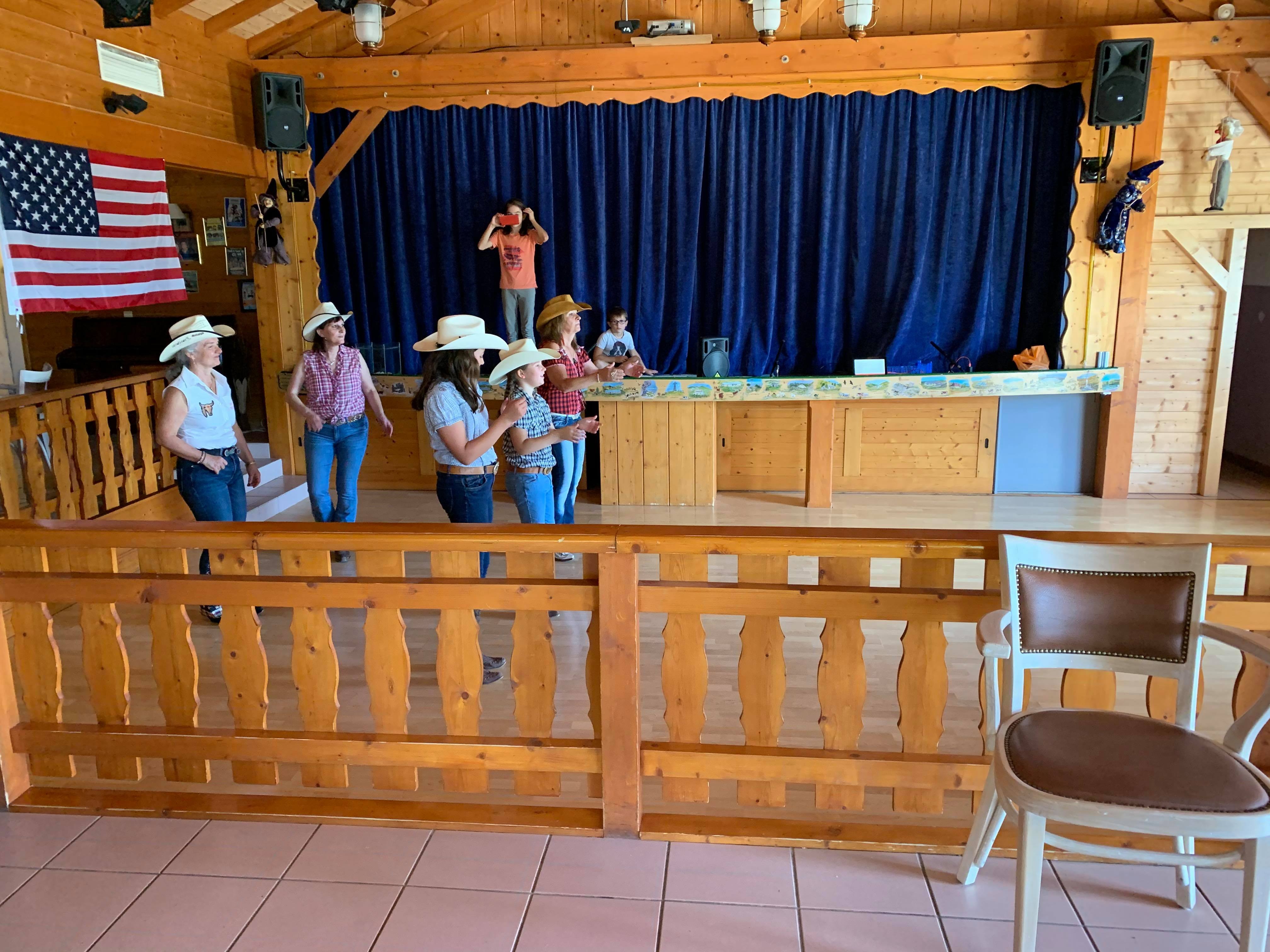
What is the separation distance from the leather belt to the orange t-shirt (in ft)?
11.7

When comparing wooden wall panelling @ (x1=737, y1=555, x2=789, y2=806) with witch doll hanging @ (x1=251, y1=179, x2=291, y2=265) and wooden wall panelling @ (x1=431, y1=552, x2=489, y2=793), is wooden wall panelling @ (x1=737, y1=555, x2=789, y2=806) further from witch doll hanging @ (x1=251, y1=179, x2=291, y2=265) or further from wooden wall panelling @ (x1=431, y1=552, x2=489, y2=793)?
witch doll hanging @ (x1=251, y1=179, x2=291, y2=265)

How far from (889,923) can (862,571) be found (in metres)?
0.76

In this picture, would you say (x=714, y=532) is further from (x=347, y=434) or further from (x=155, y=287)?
(x=155, y=287)

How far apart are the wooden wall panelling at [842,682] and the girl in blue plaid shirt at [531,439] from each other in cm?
157

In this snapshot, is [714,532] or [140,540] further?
[140,540]

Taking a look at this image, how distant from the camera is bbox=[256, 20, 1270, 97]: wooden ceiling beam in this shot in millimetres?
6027

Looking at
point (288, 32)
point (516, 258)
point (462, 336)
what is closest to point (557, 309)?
point (462, 336)

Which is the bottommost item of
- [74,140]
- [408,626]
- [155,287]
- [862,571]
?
[408,626]

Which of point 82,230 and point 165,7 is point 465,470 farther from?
point 165,7

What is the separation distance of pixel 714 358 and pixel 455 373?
11.3ft

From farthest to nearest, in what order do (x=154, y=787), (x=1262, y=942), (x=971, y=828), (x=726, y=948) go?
(x=154, y=787) → (x=971, y=828) → (x=726, y=948) → (x=1262, y=942)

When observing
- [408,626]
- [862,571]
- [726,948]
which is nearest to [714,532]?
[862,571]

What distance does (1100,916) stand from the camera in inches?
80.0

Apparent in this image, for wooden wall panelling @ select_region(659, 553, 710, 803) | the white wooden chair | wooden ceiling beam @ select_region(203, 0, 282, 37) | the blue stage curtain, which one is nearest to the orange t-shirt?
the blue stage curtain
